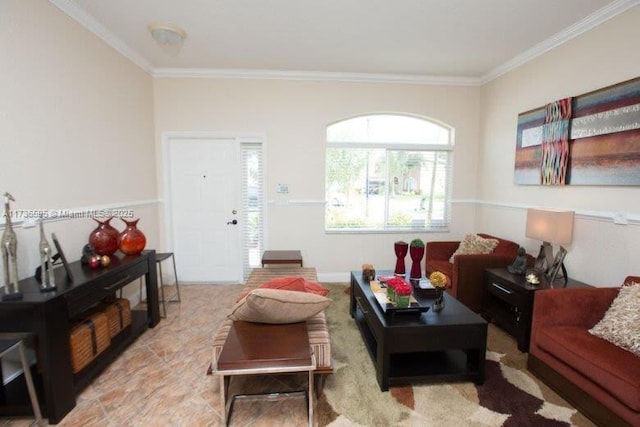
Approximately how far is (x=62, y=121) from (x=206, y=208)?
1.92m

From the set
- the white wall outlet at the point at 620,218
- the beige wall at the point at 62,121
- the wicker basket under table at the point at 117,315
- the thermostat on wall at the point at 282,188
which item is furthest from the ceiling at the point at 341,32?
the wicker basket under table at the point at 117,315

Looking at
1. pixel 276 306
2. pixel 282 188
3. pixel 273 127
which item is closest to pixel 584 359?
pixel 276 306

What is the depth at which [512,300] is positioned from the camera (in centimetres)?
262

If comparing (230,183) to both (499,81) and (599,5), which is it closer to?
(499,81)

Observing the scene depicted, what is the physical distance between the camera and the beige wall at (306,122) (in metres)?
4.01

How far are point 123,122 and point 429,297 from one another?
Answer: 12.0ft

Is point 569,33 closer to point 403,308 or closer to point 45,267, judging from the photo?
point 403,308

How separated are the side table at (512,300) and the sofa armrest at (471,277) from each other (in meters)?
0.08

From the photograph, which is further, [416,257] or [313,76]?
[313,76]

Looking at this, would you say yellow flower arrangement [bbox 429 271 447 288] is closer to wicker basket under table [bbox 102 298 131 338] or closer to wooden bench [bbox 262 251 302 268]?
wooden bench [bbox 262 251 302 268]

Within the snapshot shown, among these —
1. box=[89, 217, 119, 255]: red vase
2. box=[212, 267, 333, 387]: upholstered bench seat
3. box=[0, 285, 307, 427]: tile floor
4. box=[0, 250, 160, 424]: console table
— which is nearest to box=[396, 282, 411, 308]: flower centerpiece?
box=[212, 267, 333, 387]: upholstered bench seat

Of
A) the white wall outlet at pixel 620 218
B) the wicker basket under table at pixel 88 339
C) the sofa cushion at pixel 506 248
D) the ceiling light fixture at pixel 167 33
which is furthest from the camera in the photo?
the sofa cushion at pixel 506 248

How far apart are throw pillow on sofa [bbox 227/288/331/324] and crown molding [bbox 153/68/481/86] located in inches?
124

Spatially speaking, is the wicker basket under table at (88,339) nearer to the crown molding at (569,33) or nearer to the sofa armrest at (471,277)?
the sofa armrest at (471,277)
